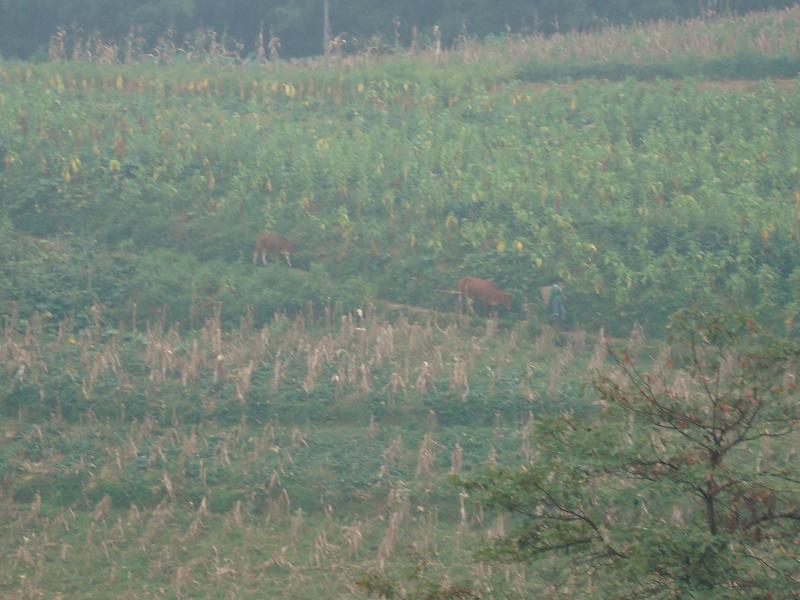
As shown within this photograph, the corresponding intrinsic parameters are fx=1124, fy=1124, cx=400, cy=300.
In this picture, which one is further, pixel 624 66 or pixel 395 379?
pixel 624 66

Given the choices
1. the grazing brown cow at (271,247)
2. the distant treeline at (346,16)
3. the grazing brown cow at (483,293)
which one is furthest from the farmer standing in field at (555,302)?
the distant treeline at (346,16)

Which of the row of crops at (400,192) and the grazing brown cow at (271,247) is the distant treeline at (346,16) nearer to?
the row of crops at (400,192)

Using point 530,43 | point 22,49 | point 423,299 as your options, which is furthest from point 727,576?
point 22,49

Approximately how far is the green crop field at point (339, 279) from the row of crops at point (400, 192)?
0.15ft

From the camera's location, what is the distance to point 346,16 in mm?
27344

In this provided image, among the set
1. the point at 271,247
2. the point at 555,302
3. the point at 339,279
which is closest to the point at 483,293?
the point at 555,302

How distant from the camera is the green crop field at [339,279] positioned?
945 centimetres

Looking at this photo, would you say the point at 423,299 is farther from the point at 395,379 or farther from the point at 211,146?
the point at 211,146

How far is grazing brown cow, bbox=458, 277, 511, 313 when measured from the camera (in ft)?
42.8

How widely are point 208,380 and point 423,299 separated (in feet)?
10.6

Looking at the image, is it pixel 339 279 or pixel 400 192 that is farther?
pixel 400 192

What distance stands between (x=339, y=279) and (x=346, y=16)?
14.9 meters

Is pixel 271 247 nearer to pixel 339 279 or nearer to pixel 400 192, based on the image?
pixel 339 279

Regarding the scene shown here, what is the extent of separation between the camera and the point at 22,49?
27.0 metres
